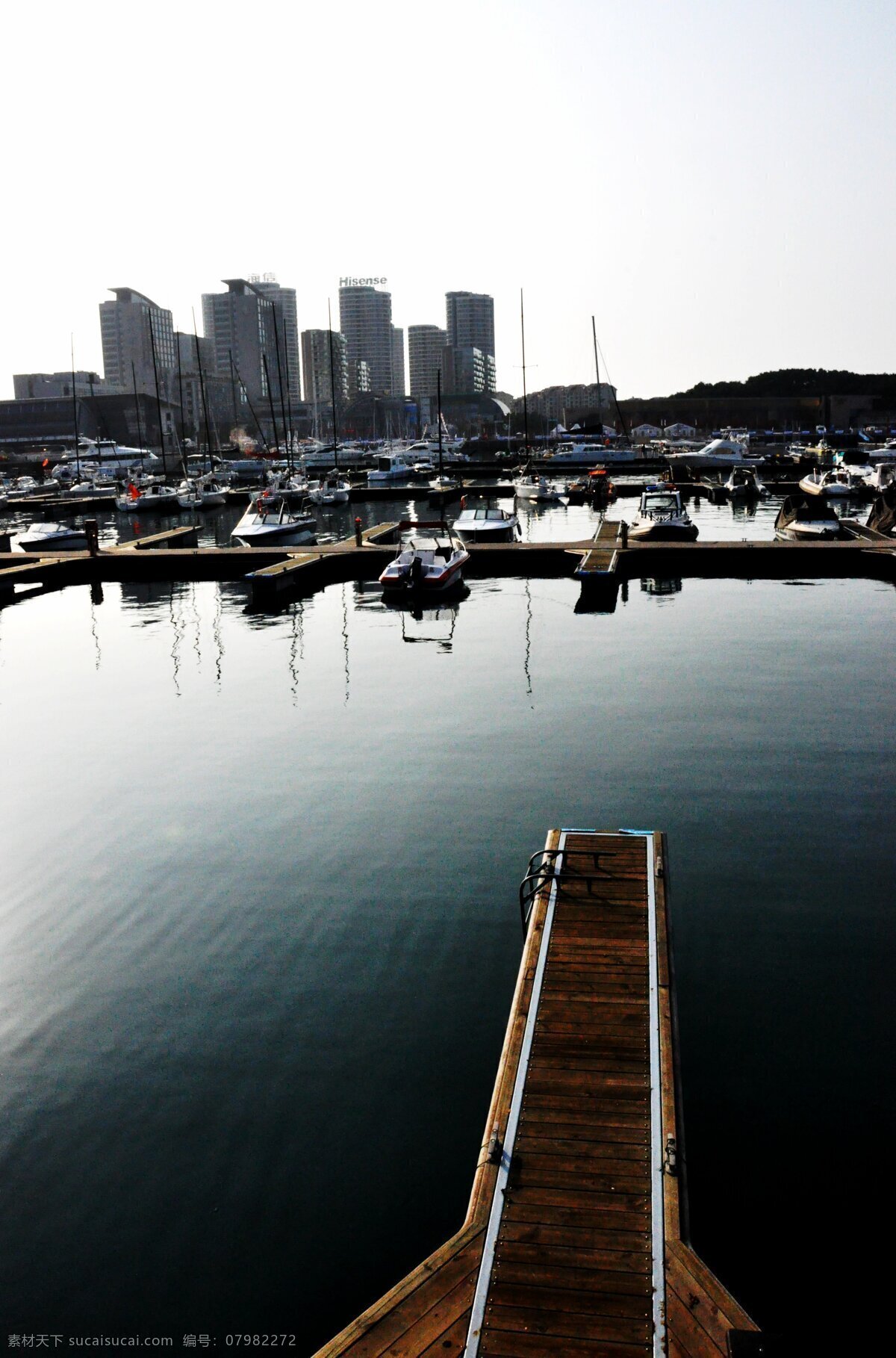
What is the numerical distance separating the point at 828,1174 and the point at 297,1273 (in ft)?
16.5

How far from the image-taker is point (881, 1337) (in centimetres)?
832

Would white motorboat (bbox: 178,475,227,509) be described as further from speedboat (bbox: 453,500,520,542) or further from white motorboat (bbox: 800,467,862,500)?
white motorboat (bbox: 800,467,862,500)

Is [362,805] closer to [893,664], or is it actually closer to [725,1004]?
[725,1004]

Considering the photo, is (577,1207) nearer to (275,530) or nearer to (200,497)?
(275,530)

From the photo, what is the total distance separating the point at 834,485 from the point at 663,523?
37817 mm

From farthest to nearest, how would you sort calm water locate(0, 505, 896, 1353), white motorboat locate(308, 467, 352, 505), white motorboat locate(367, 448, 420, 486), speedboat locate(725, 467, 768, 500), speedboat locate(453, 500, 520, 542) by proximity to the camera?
1. white motorboat locate(367, 448, 420, 486)
2. white motorboat locate(308, 467, 352, 505)
3. speedboat locate(725, 467, 768, 500)
4. speedboat locate(453, 500, 520, 542)
5. calm water locate(0, 505, 896, 1353)

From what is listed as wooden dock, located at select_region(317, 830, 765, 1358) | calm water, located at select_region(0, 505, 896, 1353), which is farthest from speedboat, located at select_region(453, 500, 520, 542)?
wooden dock, located at select_region(317, 830, 765, 1358)

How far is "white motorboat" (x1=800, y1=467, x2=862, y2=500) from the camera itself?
81.1 meters

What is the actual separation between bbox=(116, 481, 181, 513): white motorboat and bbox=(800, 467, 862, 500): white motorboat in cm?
5092

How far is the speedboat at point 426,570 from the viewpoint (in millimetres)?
41531

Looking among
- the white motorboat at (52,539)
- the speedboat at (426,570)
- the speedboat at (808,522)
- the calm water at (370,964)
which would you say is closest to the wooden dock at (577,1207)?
the calm water at (370,964)

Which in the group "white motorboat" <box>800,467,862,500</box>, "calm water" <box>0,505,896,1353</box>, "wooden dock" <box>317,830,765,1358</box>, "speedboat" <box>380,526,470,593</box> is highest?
"white motorboat" <box>800,467,862,500</box>

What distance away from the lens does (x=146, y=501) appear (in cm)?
8581

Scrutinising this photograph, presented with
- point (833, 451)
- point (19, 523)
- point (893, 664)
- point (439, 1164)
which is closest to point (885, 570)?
point (893, 664)
